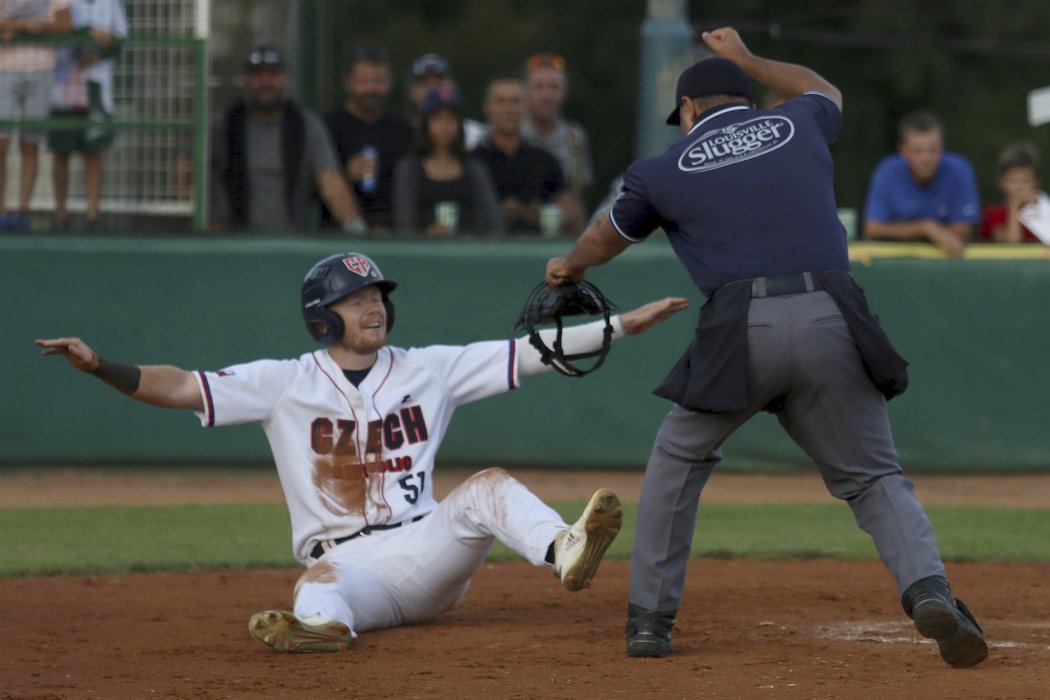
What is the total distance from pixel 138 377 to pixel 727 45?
2332 millimetres

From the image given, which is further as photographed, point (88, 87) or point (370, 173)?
point (370, 173)

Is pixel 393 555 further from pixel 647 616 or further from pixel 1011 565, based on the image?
pixel 1011 565

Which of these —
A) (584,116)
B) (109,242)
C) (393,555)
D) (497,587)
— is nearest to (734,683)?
(393,555)

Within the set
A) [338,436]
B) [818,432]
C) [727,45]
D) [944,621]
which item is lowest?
[944,621]

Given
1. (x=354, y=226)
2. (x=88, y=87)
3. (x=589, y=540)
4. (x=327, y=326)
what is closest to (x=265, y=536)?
(x=354, y=226)

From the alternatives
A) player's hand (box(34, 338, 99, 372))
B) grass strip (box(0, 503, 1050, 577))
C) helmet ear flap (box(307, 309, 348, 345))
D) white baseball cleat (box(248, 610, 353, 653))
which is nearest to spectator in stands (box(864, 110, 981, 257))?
grass strip (box(0, 503, 1050, 577))

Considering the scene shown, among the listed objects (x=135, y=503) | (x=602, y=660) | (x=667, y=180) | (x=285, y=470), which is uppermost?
(x=667, y=180)

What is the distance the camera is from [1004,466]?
10.9 m

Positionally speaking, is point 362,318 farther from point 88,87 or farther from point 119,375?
point 88,87

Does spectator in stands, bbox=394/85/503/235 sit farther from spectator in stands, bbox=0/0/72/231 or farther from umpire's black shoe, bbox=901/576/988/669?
umpire's black shoe, bbox=901/576/988/669

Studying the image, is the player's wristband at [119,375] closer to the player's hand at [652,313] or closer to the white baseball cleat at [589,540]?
the white baseball cleat at [589,540]

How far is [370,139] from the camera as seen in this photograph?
1102 cm

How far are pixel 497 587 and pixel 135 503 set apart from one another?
347cm

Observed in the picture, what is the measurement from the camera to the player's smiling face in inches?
244
